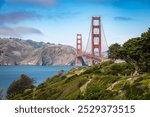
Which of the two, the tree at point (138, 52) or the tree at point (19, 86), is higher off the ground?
the tree at point (138, 52)

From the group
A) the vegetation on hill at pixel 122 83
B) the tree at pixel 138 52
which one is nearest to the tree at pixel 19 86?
the vegetation on hill at pixel 122 83

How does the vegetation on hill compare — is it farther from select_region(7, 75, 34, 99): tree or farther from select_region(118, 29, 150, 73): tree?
select_region(7, 75, 34, 99): tree

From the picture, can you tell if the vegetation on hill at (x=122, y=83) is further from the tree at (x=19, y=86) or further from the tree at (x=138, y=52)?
the tree at (x=19, y=86)

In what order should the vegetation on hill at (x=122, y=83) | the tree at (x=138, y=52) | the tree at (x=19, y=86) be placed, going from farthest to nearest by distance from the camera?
the tree at (x=19, y=86) < the tree at (x=138, y=52) < the vegetation on hill at (x=122, y=83)

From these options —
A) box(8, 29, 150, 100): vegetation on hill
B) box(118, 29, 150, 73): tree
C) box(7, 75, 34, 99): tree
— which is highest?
box(118, 29, 150, 73): tree

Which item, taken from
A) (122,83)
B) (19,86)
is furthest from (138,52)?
(19,86)

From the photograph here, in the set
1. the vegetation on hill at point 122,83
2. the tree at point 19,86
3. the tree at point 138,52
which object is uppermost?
the tree at point 138,52

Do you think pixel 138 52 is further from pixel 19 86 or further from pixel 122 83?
pixel 19 86

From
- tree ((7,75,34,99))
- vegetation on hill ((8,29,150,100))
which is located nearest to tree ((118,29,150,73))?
vegetation on hill ((8,29,150,100))
